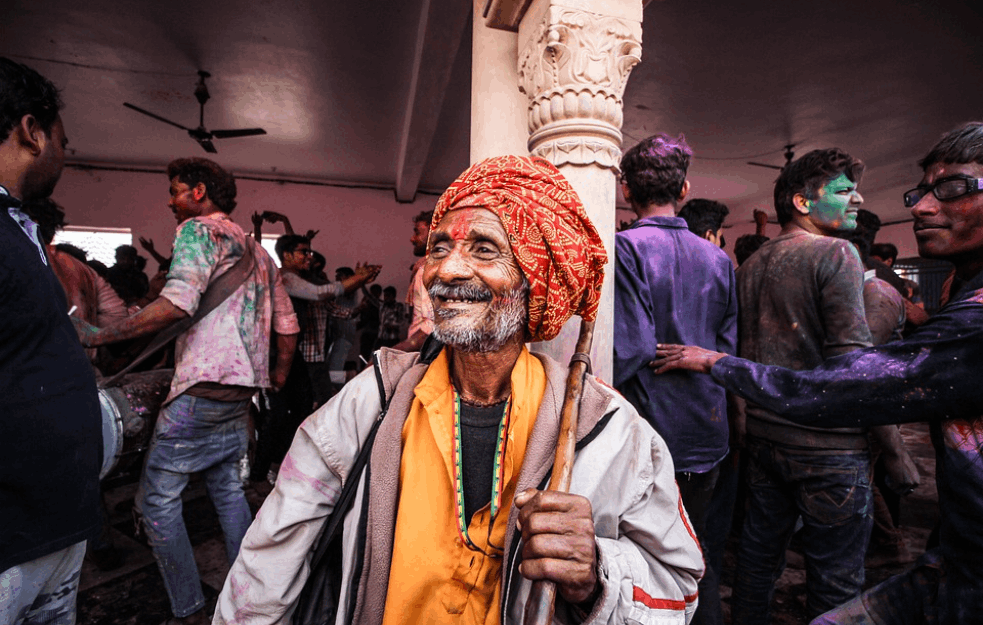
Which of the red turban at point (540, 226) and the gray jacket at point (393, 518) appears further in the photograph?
the red turban at point (540, 226)

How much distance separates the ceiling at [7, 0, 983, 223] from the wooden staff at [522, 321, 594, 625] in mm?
4329

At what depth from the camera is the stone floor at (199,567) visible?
255 cm

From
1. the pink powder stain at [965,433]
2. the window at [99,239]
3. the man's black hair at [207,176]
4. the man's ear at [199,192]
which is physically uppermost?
the window at [99,239]

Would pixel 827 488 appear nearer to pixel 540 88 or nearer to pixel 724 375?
Answer: pixel 724 375

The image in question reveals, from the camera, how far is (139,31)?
217 inches

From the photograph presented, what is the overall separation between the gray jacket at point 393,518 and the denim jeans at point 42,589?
0.64 metres

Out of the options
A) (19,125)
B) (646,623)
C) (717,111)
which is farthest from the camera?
(717,111)

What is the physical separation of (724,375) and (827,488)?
78cm

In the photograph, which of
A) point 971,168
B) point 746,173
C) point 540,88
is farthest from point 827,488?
point 746,173

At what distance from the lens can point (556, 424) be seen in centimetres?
120

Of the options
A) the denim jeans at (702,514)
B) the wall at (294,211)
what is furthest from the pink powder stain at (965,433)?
the wall at (294,211)

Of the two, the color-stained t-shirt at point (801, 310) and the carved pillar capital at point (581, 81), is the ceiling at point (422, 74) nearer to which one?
the carved pillar capital at point (581, 81)

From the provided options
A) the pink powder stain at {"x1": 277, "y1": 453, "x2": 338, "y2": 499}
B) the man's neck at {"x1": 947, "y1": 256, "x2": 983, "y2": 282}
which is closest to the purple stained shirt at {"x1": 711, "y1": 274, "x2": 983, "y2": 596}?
the man's neck at {"x1": 947, "y1": 256, "x2": 983, "y2": 282}

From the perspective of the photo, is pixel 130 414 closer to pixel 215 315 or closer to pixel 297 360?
pixel 215 315
